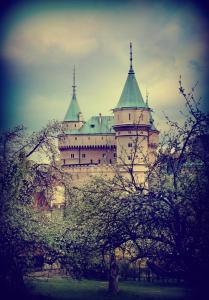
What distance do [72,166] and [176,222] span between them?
5556cm

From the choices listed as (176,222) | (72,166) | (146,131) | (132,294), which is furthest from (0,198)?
(72,166)

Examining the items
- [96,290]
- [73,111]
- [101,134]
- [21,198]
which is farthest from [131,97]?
[21,198]

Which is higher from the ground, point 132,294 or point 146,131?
point 146,131

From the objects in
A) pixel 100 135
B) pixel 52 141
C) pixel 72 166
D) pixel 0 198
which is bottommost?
pixel 0 198

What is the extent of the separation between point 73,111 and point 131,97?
1405cm

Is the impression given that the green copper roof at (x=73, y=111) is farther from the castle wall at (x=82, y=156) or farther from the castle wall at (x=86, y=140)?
the castle wall at (x=82, y=156)

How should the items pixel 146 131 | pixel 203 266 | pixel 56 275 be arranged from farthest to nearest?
pixel 146 131 < pixel 56 275 < pixel 203 266

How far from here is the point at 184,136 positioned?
13.5 metres

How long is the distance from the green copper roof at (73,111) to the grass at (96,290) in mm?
50623

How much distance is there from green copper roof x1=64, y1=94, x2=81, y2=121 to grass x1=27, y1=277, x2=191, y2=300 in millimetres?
50623

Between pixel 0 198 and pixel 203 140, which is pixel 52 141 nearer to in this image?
pixel 0 198

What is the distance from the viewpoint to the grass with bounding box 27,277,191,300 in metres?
18.8

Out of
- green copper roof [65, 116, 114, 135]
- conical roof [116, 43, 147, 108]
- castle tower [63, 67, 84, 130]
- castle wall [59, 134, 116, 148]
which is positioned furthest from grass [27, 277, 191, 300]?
castle tower [63, 67, 84, 130]

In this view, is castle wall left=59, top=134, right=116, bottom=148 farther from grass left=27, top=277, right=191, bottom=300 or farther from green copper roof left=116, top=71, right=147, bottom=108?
grass left=27, top=277, right=191, bottom=300
